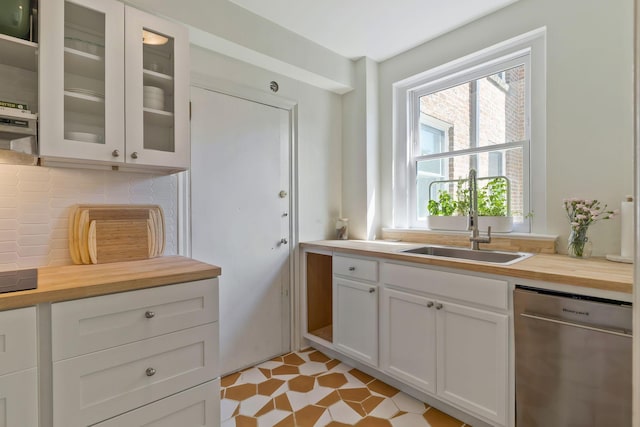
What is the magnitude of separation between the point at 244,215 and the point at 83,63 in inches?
48.2

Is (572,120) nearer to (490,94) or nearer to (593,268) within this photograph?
(490,94)

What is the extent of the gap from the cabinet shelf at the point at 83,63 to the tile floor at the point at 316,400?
6.16 ft

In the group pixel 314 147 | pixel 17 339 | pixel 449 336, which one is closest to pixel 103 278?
pixel 17 339

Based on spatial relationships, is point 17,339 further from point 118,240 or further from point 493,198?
point 493,198

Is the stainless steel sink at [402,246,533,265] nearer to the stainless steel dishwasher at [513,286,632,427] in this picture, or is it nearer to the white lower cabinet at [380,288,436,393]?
the white lower cabinet at [380,288,436,393]

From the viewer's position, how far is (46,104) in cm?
133

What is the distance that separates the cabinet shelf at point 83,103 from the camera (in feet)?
4.59

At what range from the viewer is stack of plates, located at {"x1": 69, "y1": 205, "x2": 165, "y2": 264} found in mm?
1580

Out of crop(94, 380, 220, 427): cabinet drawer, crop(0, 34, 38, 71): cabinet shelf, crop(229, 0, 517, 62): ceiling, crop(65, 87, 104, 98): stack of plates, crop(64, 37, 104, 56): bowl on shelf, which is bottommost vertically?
crop(94, 380, 220, 427): cabinet drawer

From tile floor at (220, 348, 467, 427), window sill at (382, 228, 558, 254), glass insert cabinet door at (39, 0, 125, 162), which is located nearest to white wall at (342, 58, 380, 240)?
window sill at (382, 228, 558, 254)

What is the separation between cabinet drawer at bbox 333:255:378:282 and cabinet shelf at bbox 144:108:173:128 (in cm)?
138

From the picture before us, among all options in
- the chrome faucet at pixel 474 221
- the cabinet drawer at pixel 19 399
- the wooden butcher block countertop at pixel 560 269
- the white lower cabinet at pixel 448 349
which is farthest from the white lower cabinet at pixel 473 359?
the cabinet drawer at pixel 19 399

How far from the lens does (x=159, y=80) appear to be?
1663 millimetres

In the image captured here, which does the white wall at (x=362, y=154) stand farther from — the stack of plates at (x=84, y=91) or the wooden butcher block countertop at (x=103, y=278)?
the stack of plates at (x=84, y=91)
